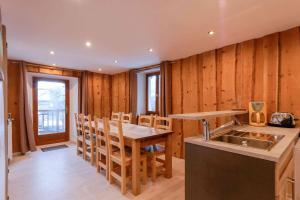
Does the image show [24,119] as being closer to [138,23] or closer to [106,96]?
[106,96]

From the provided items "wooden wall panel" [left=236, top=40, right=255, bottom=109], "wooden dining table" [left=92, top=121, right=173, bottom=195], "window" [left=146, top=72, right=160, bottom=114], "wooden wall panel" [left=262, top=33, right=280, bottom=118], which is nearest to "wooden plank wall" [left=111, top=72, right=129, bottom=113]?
"window" [left=146, top=72, right=160, bottom=114]

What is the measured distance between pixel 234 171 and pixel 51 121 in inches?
209

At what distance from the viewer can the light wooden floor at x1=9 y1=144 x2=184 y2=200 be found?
2.25 meters

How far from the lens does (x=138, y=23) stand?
2.13 m

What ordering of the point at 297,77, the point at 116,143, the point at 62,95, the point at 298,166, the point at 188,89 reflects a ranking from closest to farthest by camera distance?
the point at 298,166 → the point at 297,77 → the point at 116,143 → the point at 188,89 → the point at 62,95

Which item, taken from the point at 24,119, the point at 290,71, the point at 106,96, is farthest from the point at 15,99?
the point at 290,71

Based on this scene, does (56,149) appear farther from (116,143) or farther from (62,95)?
(116,143)

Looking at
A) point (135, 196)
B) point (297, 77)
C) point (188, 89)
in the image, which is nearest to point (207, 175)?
point (135, 196)

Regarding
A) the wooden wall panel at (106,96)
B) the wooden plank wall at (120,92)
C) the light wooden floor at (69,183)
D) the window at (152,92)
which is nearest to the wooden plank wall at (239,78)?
the window at (152,92)

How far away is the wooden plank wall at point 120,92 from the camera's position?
5227 mm

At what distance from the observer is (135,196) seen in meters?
2.26

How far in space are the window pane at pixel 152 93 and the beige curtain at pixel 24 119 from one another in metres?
3.23

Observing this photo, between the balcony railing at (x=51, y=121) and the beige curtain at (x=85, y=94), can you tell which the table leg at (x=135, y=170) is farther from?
the balcony railing at (x=51, y=121)

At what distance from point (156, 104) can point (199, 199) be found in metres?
3.41
